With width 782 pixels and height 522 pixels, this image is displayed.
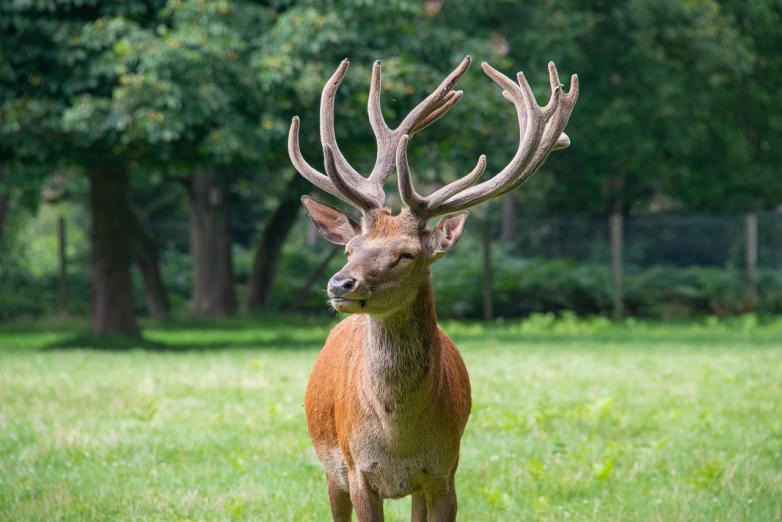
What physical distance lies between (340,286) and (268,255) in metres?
17.4

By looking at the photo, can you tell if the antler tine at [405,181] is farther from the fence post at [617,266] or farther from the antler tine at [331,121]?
the fence post at [617,266]

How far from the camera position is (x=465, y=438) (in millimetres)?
8047

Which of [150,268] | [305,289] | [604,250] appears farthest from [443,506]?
[604,250]

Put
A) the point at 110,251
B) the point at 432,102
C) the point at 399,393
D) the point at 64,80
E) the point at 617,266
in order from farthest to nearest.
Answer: the point at 617,266
the point at 110,251
the point at 64,80
the point at 432,102
the point at 399,393

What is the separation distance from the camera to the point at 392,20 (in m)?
14.7

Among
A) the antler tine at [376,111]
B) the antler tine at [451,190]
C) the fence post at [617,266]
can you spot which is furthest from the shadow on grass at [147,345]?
the antler tine at [451,190]

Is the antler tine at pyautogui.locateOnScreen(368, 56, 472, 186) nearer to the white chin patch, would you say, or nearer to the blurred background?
the white chin patch

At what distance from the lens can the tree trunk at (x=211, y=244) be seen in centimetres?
2102

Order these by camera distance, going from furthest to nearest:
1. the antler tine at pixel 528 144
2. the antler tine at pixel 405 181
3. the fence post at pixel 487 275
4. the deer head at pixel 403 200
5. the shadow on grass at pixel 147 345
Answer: the fence post at pixel 487 275, the shadow on grass at pixel 147 345, the antler tine at pixel 528 144, the antler tine at pixel 405 181, the deer head at pixel 403 200

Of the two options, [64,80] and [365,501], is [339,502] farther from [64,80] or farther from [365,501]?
[64,80]

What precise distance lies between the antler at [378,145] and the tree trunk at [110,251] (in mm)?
10998

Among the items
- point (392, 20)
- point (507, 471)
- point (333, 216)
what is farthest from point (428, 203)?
point (392, 20)

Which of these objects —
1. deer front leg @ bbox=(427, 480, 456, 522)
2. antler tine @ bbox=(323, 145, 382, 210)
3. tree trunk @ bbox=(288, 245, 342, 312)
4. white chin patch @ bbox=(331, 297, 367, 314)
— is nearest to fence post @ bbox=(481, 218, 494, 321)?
tree trunk @ bbox=(288, 245, 342, 312)

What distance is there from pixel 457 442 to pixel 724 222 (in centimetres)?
1806
